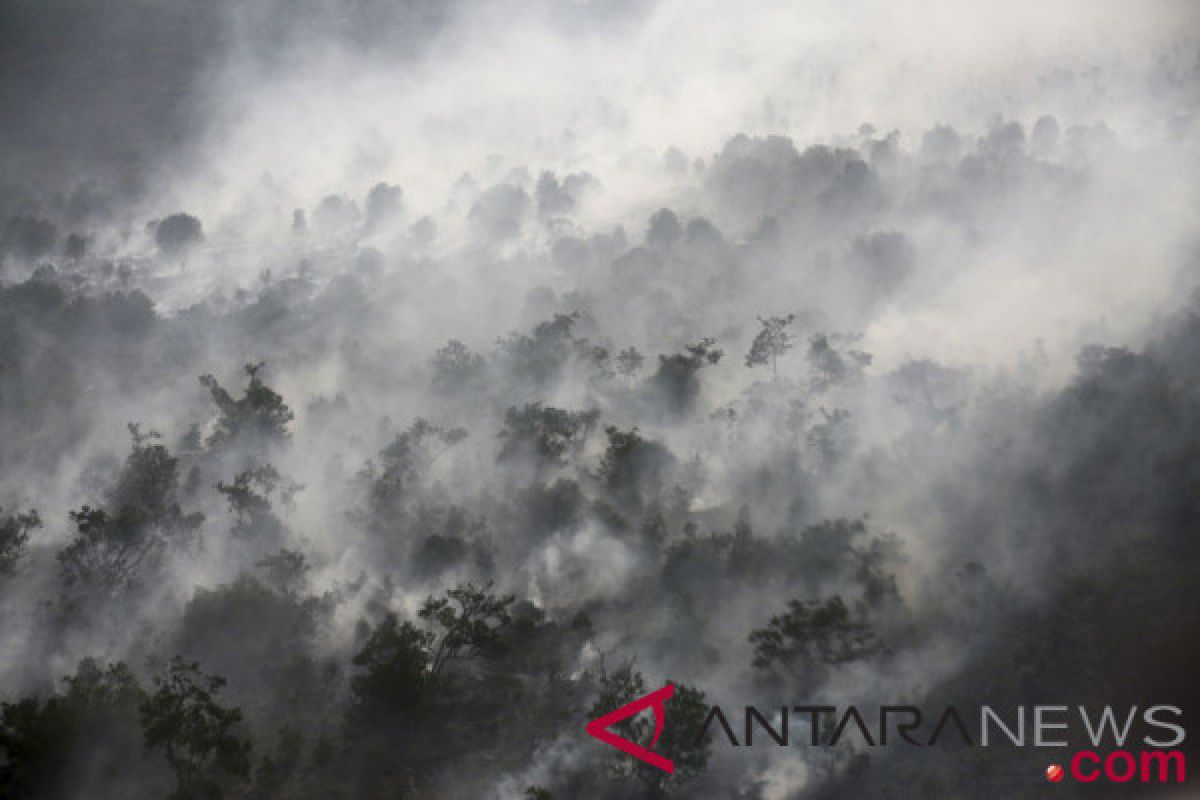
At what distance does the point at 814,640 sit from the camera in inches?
2112

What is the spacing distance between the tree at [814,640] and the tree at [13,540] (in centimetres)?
7119

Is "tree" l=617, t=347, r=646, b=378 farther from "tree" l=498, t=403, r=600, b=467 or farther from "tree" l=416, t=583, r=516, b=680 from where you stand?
"tree" l=416, t=583, r=516, b=680

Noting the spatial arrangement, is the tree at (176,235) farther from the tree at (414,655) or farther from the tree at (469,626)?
the tree at (469,626)

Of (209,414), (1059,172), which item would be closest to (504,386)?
(209,414)

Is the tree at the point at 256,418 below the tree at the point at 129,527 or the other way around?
the other way around

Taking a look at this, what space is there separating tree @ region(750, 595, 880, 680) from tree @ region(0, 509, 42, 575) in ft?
234

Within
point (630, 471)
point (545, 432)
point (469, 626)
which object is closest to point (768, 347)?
point (630, 471)

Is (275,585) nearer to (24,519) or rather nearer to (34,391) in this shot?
(24,519)

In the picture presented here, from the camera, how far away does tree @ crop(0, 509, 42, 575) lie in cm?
7219

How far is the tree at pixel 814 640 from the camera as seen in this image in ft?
173

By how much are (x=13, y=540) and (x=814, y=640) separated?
75.7m

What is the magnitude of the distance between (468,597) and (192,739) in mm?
20988

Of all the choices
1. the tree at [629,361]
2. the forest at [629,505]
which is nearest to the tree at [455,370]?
the forest at [629,505]

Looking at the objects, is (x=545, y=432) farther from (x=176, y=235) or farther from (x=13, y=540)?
(x=176, y=235)
